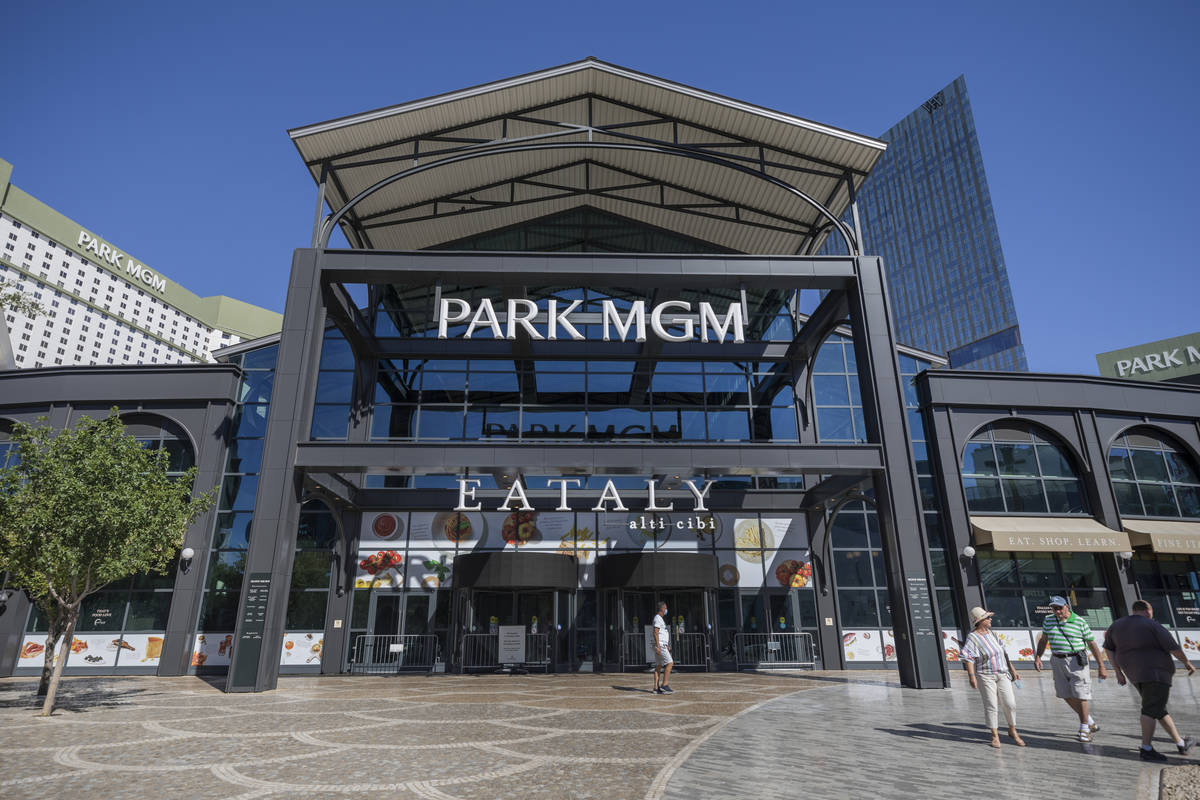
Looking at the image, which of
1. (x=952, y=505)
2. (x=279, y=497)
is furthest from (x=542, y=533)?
(x=952, y=505)

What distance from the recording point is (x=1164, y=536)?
21.7 meters

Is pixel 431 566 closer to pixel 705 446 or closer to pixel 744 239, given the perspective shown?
pixel 705 446

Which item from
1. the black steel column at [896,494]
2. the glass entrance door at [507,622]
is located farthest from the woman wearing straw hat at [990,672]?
the glass entrance door at [507,622]

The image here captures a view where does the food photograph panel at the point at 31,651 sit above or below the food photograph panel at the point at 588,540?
below

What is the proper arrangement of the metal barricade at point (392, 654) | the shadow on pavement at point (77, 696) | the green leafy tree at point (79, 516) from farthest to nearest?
the metal barricade at point (392, 654) → the shadow on pavement at point (77, 696) → the green leafy tree at point (79, 516)

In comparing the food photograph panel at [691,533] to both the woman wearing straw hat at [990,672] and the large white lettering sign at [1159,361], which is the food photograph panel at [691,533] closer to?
the woman wearing straw hat at [990,672]

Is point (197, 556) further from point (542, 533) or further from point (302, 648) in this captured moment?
point (542, 533)

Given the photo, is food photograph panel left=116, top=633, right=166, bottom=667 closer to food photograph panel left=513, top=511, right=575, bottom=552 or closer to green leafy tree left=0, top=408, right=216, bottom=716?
green leafy tree left=0, top=408, right=216, bottom=716

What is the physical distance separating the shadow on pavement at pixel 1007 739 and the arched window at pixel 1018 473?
1492 cm

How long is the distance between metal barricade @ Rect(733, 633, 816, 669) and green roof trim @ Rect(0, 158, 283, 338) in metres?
74.2

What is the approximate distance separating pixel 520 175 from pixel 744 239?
8.97 metres

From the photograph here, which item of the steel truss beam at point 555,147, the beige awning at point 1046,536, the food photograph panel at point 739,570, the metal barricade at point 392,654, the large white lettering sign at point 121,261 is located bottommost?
the metal barricade at point 392,654

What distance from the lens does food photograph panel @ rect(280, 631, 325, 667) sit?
20891 mm

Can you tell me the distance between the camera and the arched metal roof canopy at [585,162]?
20078mm
